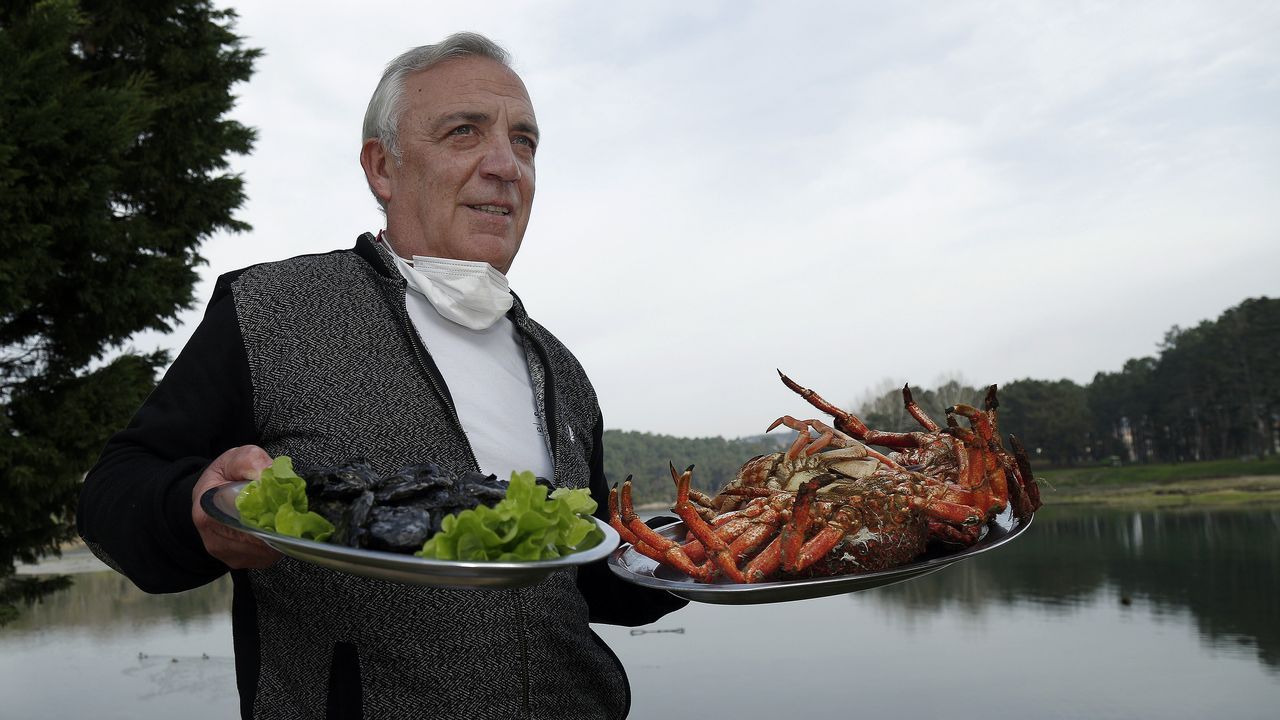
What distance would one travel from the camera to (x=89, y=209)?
10.2 m

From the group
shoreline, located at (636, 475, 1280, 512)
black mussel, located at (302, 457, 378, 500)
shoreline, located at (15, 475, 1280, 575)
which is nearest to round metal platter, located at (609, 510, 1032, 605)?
black mussel, located at (302, 457, 378, 500)

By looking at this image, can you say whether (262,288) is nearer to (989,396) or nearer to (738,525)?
(738,525)

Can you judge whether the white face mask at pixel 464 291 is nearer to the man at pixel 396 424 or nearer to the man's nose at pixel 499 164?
the man at pixel 396 424

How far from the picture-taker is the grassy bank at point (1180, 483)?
82.7 metres

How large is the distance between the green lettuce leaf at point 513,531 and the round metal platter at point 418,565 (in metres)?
A: 0.05

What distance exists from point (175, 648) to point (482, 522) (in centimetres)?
5926

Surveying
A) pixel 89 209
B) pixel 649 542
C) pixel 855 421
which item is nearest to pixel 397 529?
pixel 649 542

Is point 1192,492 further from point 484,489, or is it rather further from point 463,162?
point 484,489

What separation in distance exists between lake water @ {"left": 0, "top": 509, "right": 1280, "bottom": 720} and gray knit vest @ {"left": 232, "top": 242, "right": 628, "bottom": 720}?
36895mm

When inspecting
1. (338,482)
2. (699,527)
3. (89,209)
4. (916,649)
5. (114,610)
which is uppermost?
(89,209)

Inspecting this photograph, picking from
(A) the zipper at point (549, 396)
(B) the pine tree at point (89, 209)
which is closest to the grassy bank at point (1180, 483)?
(B) the pine tree at point (89, 209)

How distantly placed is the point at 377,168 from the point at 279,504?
5.19 feet

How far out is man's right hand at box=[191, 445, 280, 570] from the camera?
1706 millimetres

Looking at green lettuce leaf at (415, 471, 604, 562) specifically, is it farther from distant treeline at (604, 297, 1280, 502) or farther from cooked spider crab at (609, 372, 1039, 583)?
distant treeline at (604, 297, 1280, 502)
